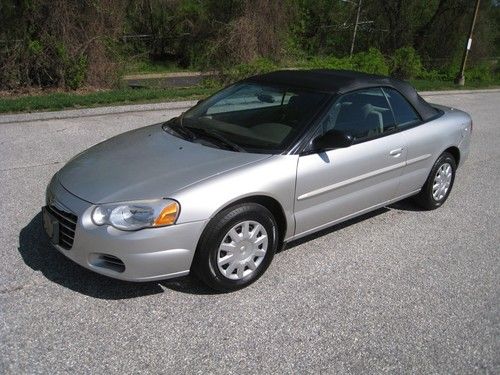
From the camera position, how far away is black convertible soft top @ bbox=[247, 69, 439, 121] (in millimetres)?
4160

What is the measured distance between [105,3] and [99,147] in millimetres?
9975

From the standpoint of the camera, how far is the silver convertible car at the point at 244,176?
3.08 m

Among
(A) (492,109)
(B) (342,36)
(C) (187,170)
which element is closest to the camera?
(C) (187,170)

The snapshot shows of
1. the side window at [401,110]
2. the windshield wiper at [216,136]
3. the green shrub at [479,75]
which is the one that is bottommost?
the green shrub at [479,75]

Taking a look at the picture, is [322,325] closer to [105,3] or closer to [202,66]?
[105,3]

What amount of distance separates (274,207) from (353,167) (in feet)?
2.78

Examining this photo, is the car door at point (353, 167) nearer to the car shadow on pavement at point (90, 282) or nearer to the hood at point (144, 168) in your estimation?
the hood at point (144, 168)

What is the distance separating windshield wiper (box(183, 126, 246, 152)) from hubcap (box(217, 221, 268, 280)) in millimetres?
632

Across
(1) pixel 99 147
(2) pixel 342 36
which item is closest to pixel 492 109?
(1) pixel 99 147

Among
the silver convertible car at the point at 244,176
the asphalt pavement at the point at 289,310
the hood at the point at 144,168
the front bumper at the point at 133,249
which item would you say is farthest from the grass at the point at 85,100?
the front bumper at the point at 133,249

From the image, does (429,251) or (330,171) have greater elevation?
(330,171)

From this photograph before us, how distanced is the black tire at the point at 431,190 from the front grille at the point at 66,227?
137 inches

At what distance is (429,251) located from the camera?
423 centimetres

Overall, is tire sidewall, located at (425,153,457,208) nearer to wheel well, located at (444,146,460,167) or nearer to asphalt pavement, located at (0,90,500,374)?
wheel well, located at (444,146,460,167)
